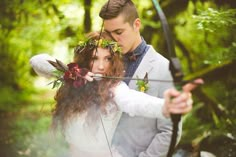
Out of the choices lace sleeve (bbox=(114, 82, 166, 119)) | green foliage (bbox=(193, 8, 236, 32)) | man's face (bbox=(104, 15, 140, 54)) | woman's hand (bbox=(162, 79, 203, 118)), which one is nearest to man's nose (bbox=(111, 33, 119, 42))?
man's face (bbox=(104, 15, 140, 54))

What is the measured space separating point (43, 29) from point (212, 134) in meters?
1.68

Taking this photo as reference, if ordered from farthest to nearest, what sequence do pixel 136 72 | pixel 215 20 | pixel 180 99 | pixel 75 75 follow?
pixel 215 20, pixel 136 72, pixel 75 75, pixel 180 99

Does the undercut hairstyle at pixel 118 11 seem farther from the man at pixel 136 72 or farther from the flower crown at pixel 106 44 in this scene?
the flower crown at pixel 106 44

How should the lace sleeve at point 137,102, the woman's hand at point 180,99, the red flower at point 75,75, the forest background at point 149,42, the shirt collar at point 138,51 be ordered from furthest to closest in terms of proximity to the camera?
1. the forest background at point 149,42
2. the shirt collar at point 138,51
3. the red flower at point 75,75
4. the lace sleeve at point 137,102
5. the woman's hand at point 180,99

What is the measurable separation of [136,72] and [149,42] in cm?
209

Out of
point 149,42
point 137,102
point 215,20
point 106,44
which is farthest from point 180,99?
point 149,42

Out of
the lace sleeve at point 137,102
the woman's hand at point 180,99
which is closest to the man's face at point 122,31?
the lace sleeve at point 137,102

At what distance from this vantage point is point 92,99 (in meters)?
1.50

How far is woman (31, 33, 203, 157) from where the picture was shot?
4.69ft

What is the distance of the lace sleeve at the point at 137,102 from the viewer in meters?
1.20

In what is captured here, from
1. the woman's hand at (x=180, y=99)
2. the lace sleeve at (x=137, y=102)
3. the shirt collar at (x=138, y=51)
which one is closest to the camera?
the woman's hand at (x=180, y=99)

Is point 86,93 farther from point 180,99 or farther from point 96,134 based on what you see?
point 180,99

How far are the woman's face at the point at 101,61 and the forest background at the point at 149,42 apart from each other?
68cm

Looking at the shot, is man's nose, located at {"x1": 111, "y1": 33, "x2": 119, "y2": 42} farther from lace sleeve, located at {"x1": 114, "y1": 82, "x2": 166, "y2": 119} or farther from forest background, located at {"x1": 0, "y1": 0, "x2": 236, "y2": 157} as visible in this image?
forest background, located at {"x1": 0, "y1": 0, "x2": 236, "y2": 157}
